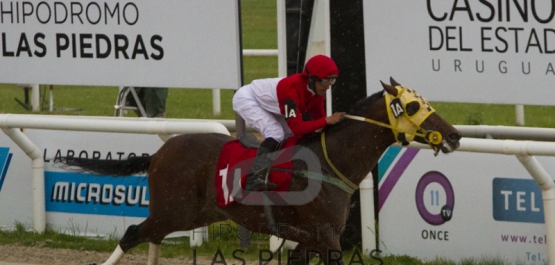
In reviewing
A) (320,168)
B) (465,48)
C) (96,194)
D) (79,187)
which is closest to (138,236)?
(320,168)

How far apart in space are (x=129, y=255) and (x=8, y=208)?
143 cm

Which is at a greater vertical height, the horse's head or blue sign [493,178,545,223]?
the horse's head

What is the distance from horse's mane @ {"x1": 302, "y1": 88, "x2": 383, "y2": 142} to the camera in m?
5.54

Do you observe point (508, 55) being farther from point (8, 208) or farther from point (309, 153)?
point (8, 208)

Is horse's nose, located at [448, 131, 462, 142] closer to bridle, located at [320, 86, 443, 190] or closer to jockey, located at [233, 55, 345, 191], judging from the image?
bridle, located at [320, 86, 443, 190]

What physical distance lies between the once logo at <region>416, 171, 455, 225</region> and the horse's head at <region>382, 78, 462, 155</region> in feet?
4.12

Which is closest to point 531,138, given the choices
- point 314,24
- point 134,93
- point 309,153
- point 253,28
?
point 314,24

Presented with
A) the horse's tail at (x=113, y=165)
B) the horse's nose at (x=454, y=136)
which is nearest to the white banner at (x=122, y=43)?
the horse's tail at (x=113, y=165)

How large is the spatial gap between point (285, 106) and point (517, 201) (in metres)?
1.82

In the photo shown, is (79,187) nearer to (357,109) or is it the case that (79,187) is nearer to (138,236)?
(138,236)

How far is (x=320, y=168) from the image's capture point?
5602mm

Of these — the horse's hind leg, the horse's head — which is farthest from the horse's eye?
the horse's hind leg

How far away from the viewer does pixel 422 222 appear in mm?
6668

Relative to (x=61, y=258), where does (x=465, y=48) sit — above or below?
above
